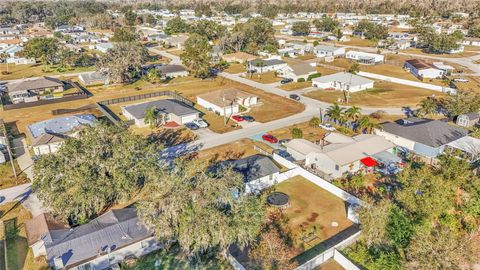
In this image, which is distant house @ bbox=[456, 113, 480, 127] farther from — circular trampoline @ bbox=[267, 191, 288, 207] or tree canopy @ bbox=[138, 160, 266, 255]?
tree canopy @ bbox=[138, 160, 266, 255]

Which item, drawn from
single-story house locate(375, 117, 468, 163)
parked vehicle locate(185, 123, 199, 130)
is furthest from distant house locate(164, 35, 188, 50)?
single-story house locate(375, 117, 468, 163)

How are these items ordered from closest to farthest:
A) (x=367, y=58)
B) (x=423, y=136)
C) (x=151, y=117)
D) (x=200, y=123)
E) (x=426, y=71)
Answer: (x=423, y=136), (x=151, y=117), (x=200, y=123), (x=426, y=71), (x=367, y=58)

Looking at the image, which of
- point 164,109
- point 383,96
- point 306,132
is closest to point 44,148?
point 164,109

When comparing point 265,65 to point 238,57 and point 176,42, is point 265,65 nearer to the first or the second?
point 238,57

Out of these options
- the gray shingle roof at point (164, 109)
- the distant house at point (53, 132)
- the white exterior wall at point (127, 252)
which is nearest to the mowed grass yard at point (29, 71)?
the distant house at point (53, 132)

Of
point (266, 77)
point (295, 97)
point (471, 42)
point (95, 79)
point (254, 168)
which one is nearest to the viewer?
point (254, 168)

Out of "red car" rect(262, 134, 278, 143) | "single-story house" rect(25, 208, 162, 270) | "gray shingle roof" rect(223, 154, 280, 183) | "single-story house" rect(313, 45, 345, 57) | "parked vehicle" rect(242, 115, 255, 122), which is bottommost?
"parked vehicle" rect(242, 115, 255, 122)

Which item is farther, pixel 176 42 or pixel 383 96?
pixel 176 42

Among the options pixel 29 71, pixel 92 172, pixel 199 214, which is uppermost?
pixel 199 214
